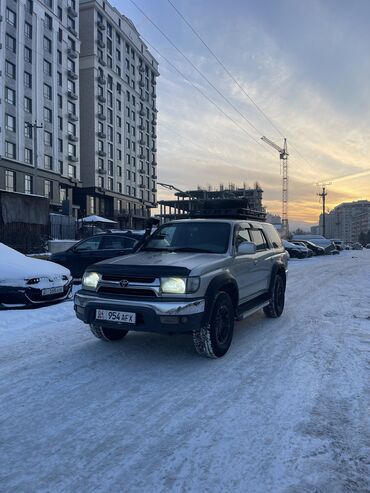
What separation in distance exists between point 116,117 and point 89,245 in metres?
61.5

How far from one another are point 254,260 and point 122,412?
11.4ft

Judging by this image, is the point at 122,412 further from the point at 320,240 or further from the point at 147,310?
the point at 320,240

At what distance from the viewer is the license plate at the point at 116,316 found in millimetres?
4746

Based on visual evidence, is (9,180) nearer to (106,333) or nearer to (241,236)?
(106,333)

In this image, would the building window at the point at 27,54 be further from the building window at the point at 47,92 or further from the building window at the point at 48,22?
the building window at the point at 48,22

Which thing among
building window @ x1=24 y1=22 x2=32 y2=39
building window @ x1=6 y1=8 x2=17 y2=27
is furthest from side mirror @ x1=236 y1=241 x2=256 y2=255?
building window @ x1=24 y1=22 x2=32 y2=39

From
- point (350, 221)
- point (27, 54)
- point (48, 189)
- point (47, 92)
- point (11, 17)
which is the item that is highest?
point (11, 17)

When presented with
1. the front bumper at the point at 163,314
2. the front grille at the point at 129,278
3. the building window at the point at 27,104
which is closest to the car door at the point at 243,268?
the front bumper at the point at 163,314

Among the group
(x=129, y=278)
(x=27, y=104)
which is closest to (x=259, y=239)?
(x=129, y=278)

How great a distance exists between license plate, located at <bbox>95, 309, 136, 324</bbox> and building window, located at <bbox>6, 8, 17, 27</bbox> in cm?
5236

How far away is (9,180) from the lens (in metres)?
46.5

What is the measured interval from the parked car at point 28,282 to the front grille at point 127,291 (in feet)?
11.0

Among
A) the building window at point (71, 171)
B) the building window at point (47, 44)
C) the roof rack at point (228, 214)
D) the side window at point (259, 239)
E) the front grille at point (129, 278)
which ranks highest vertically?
the building window at point (47, 44)

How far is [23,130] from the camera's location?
158ft
